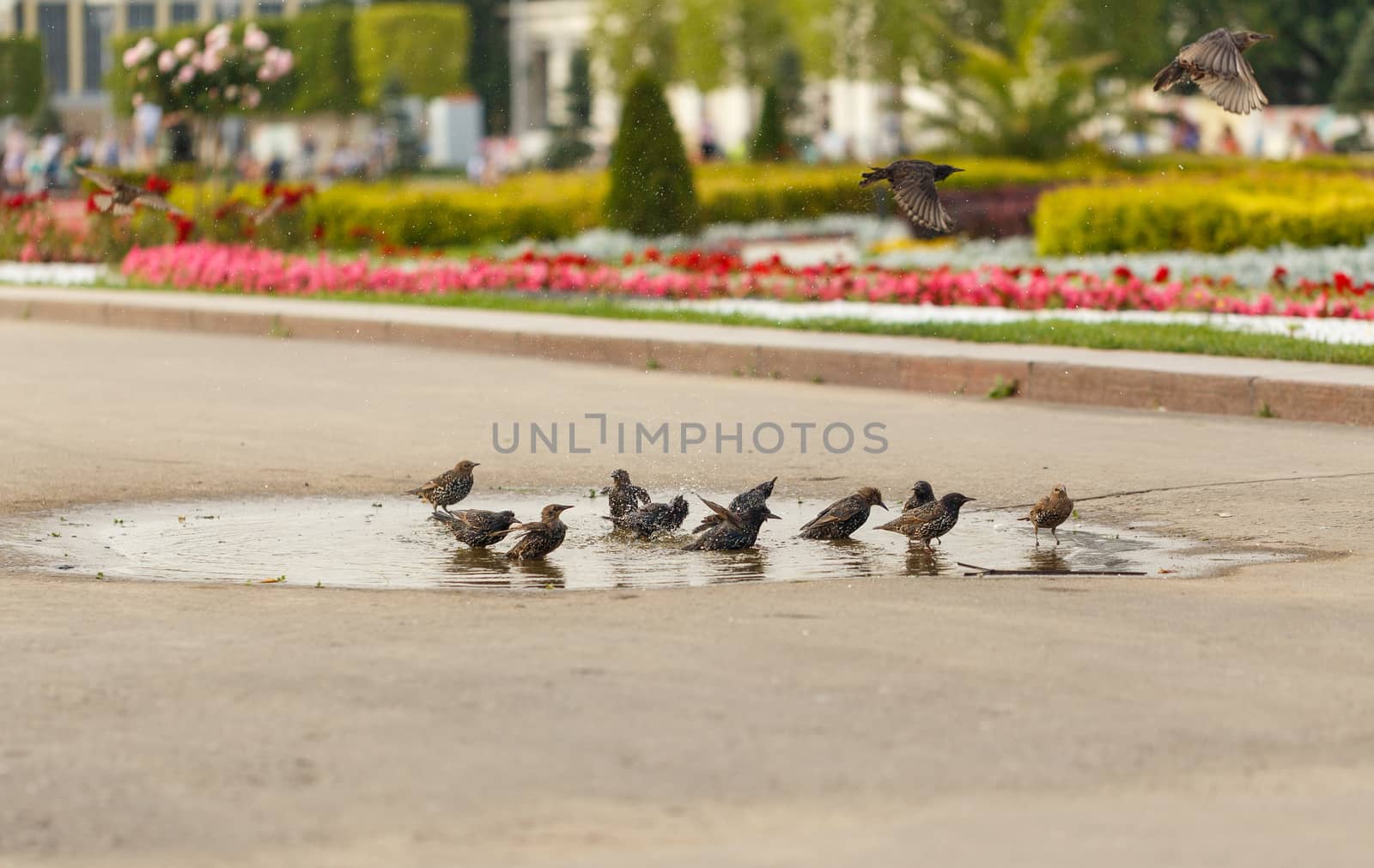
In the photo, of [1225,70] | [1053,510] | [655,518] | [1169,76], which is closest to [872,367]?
[1169,76]

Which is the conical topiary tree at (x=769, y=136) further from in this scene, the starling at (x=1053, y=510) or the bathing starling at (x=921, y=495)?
the starling at (x=1053, y=510)

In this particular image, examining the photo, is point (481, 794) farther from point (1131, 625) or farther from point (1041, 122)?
point (1041, 122)

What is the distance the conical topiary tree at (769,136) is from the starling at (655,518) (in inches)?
1144

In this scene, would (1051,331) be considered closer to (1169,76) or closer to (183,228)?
(1169,76)

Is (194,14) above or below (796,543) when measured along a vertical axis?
above

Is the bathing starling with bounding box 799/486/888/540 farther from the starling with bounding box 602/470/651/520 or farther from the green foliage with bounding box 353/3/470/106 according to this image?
the green foliage with bounding box 353/3/470/106

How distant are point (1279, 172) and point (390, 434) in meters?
22.0

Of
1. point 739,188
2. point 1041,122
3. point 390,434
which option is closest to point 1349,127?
point 1041,122

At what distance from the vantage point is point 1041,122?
34.3m

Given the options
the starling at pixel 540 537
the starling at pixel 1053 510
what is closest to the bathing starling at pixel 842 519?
the starling at pixel 1053 510

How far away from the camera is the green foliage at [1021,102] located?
3384cm

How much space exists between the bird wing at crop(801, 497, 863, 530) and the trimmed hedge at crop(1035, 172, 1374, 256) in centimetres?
1426

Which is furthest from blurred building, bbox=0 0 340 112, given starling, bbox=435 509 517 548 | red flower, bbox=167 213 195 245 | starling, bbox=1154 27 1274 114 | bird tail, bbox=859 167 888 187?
starling, bbox=435 509 517 548

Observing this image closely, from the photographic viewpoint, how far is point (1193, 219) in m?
22.7
